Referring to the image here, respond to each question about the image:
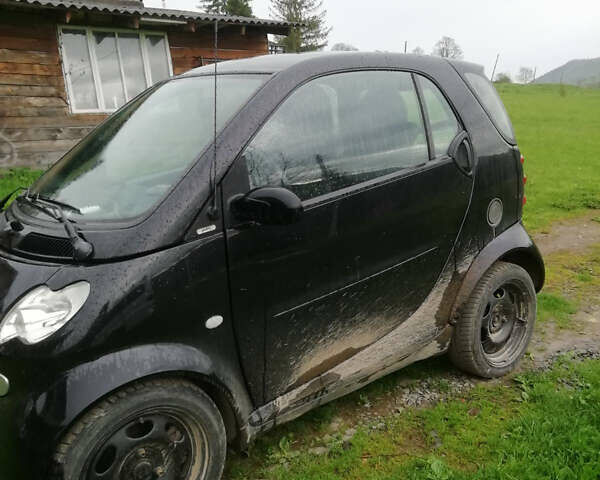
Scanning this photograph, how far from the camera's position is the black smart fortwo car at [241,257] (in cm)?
166

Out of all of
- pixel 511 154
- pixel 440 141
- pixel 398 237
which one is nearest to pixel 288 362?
pixel 398 237

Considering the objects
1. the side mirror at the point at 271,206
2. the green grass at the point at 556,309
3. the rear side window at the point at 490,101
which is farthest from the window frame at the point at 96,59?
the side mirror at the point at 271,206

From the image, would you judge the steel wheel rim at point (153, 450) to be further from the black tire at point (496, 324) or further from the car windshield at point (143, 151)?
the black tire at point (496, 324)

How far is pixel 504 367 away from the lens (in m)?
3.06

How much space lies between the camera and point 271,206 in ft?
5.93

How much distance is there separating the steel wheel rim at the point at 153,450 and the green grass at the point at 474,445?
42 centimetres

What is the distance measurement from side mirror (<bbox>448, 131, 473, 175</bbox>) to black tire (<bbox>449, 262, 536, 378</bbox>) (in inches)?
27.1

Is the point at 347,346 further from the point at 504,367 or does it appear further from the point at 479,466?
the point at 504,367

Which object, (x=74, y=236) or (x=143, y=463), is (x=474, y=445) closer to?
(x=143, y=463)

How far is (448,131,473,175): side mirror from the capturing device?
104 inches

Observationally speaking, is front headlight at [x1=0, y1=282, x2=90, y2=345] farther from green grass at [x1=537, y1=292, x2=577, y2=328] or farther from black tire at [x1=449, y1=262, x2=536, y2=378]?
green grass at [x1=537, y1=292, x2=577, y2=328]

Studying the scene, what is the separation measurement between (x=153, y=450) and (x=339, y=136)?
1.58m

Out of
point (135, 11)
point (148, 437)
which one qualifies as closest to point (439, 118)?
point (148, 437)

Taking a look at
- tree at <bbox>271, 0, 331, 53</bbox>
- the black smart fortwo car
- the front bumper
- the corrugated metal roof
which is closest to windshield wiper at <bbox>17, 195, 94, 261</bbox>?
the black smart fortwo car
